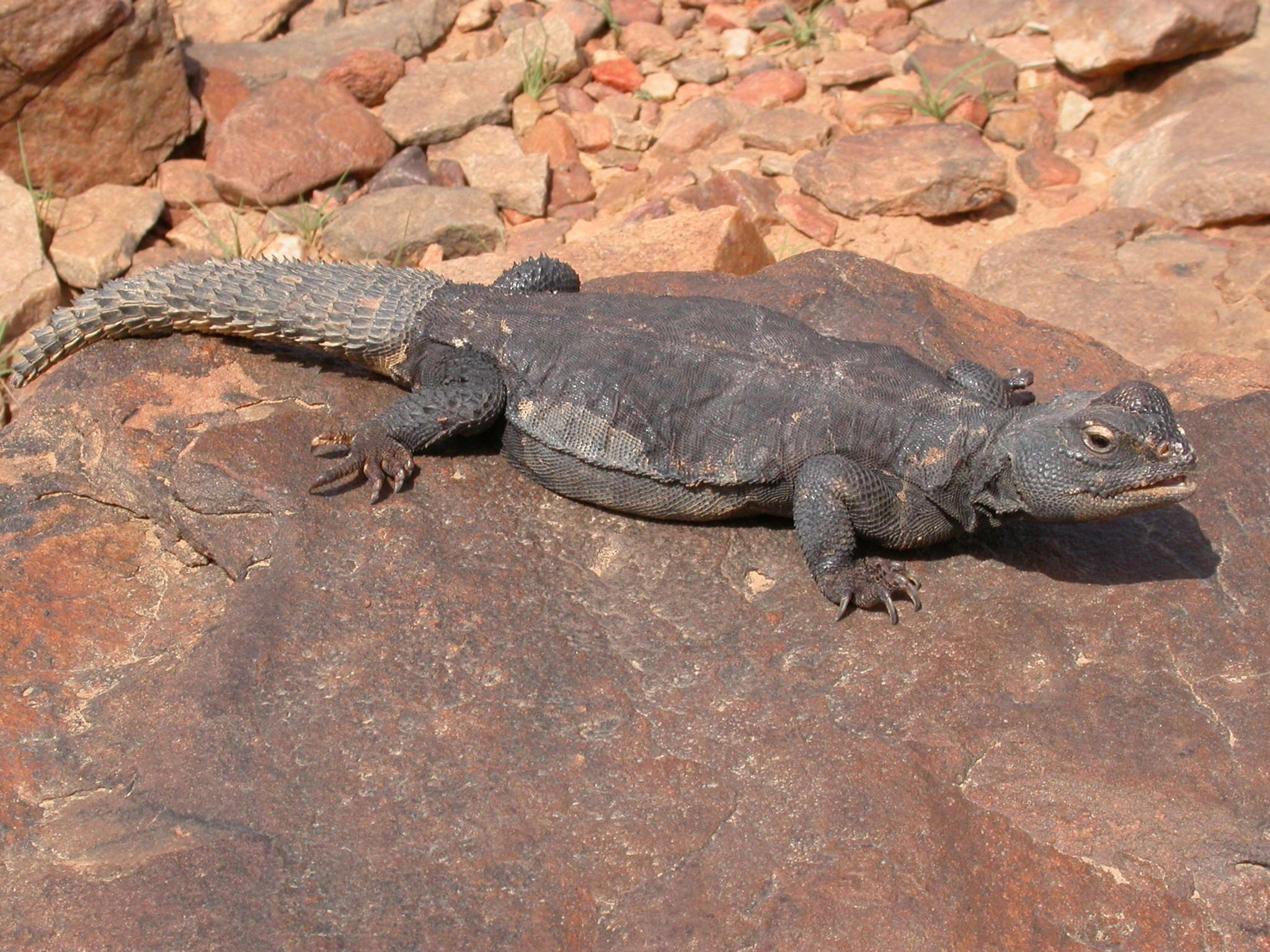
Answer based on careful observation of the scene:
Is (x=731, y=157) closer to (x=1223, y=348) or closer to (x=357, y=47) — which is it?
(x=357, y=47)

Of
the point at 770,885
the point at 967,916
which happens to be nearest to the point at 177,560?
the point at 770,885

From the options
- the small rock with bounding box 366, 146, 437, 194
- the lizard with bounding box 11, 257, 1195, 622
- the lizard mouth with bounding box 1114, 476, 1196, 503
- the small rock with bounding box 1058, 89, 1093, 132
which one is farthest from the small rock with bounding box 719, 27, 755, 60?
the lizard mouth with bounding box 1114, 476, 1196, 503

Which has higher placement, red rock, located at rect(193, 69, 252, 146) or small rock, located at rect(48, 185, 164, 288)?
red rock, located at rect(193, 69, 252, 146)

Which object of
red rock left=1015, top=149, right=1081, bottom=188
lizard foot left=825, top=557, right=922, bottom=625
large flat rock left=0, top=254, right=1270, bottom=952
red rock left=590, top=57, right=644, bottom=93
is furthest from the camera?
red rock left=590, top=57, right=644, bottom=93

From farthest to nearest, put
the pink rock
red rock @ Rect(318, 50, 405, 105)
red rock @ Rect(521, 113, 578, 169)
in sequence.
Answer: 1. red rock @ Rect(318, 50, 405, 105)
2. red rock @ Rect(521, 113, 578, 169)
3. the pink rock

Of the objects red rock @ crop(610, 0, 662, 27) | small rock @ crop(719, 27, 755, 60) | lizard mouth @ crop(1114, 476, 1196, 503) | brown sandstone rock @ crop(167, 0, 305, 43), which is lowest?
small rock @ crop(719, 27, 755, 60)

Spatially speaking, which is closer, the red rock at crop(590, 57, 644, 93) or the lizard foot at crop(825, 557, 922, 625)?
the lizard foot at crop(825, 557, 922, 625)

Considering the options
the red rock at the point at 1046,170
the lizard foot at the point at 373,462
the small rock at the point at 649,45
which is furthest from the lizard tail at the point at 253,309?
the small rock at the point at 649,45

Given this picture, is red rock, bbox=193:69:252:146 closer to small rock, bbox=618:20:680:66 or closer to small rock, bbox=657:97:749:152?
small rock, bbox=618:20:680:66
